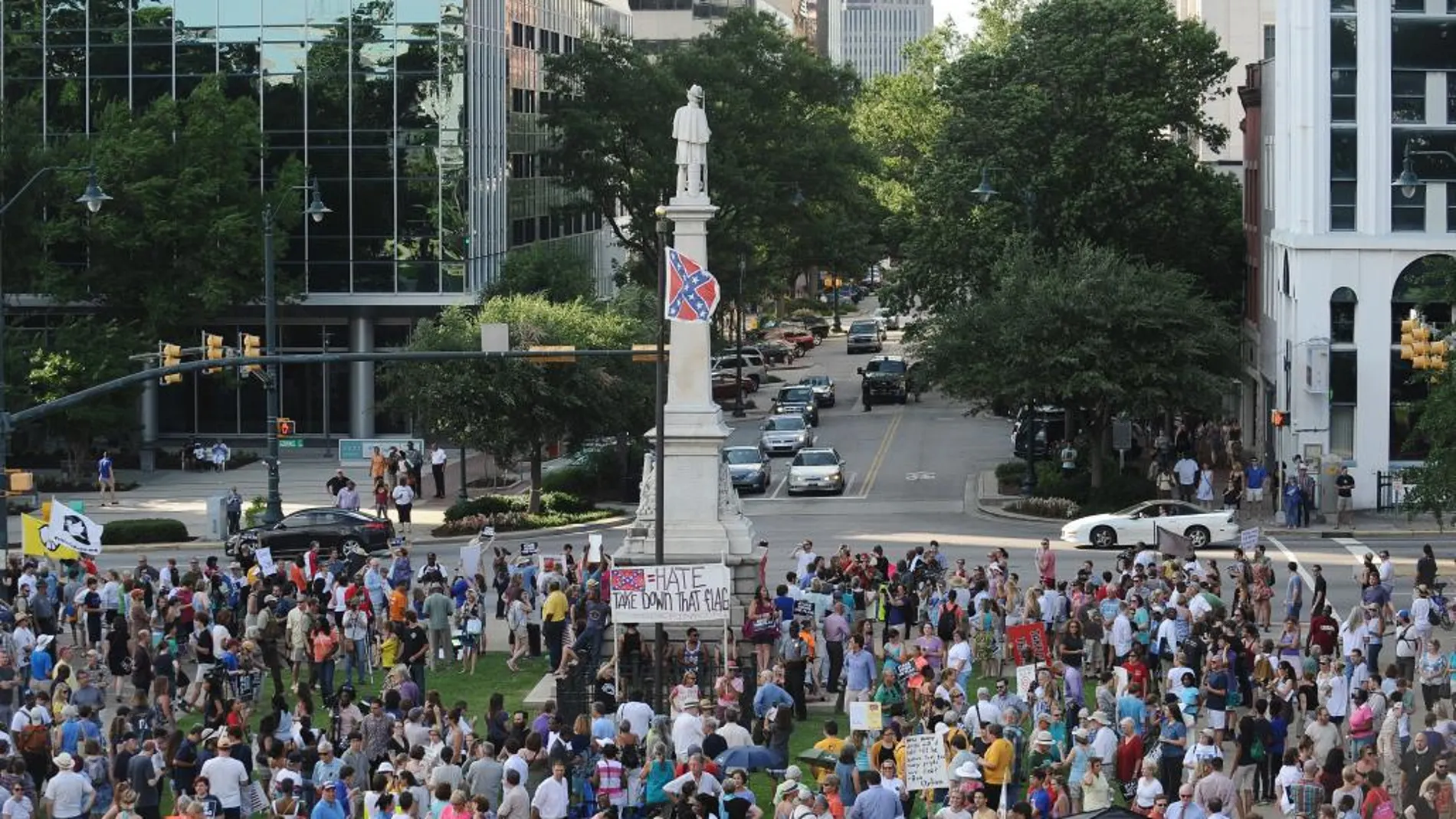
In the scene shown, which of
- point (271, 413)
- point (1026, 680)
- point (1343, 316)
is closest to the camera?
point (1026, 680)

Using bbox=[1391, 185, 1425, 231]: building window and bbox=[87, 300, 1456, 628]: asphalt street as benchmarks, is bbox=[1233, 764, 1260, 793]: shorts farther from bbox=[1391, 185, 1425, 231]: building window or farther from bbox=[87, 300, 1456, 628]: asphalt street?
bbox=[1391, 185, 1425, 231]: building window

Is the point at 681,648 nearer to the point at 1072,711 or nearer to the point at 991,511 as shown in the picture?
the point at 1072,711

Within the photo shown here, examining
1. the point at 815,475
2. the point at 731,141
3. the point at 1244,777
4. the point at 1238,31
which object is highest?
the point at 1238,31

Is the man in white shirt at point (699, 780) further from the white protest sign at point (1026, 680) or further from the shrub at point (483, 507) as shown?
the shrub at point (483, 507)

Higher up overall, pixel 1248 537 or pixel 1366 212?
pixel 1366 212

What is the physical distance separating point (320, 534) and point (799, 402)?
2931cm

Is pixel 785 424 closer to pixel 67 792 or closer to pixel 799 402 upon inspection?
pixel 799 402

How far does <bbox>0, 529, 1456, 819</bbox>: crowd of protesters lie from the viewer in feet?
75.2

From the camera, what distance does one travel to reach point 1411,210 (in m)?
55.8

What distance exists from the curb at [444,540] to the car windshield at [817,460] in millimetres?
6743

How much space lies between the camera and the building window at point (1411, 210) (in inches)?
2197

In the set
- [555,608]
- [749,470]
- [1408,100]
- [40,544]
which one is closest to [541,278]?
[749,470]

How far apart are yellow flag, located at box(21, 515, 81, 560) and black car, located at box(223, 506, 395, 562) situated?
464 inches

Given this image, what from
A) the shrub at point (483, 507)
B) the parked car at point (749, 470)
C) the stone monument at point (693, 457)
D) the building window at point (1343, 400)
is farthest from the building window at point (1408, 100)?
the stone monument at point (693, 457)
